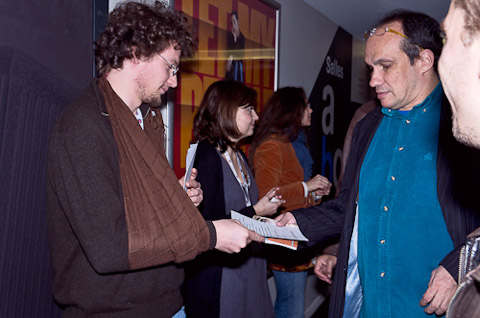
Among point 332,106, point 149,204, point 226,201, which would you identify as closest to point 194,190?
point 226,201

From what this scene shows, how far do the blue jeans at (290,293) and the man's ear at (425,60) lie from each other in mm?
1921

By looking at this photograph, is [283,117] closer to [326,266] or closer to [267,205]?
[267,205]

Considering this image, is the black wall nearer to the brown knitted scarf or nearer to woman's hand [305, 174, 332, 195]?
the brown knitted scarf

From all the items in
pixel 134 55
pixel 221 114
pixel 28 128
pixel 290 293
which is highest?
pixel 134 55

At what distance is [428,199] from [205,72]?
6.14ft

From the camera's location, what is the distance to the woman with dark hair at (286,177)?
3.23 metres

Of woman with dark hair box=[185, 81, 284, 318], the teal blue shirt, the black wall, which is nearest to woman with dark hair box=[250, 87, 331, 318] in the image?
woman with dark hair box=[185, 81, 284, 318]

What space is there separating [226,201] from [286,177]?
100cm

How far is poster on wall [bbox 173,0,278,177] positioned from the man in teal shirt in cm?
116

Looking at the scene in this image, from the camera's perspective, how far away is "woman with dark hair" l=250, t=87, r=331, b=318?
3234 millimetres

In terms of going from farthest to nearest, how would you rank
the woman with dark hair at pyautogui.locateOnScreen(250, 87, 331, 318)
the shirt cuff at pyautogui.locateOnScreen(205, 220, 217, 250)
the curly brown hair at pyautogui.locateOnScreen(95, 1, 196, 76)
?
1. the woman with dark hair at pyautogui.locateOnScreen(250, 87, 331, 318)
2. the curly brown hair at pyautogui.locateOnScreen(95, 1, 196, 76)
3. the shirt cuff at pyautogui.locateOnScreen(205, 220, 217, 250)

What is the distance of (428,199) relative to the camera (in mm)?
1734

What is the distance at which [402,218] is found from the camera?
5.80 ft

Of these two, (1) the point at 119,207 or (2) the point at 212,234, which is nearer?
(1) the point at 119,207
